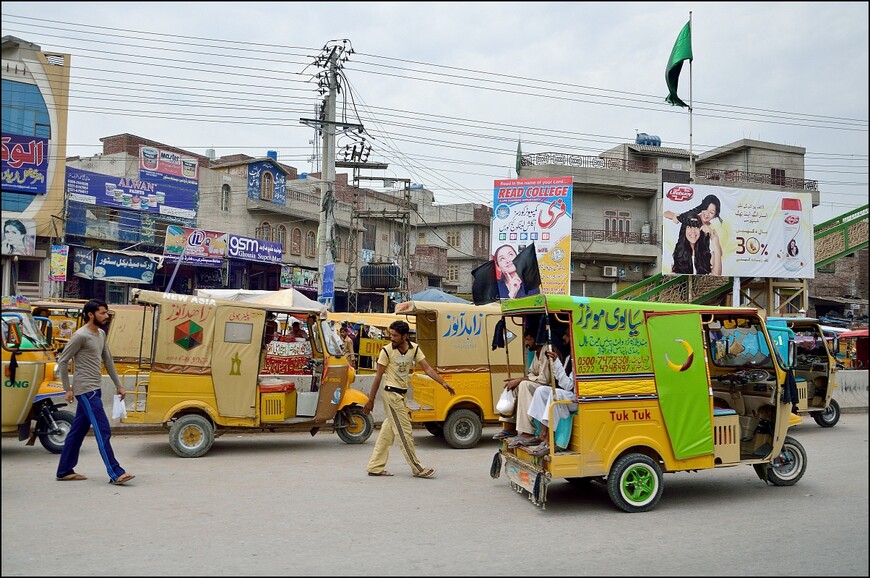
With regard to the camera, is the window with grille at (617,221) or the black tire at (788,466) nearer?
the black tire at (788,466)

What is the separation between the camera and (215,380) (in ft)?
34.4

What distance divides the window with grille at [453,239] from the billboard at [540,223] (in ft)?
74.1

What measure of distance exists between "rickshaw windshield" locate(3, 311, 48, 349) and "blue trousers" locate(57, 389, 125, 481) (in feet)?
7.43

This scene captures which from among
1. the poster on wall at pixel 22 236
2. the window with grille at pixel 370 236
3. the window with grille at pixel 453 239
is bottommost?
the poster on wall at pixel 22 236

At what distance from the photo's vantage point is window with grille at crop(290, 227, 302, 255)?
38094 mm

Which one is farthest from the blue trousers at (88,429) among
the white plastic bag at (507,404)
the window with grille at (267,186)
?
the window with grille at (267,186)

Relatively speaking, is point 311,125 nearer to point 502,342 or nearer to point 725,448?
point 502,342

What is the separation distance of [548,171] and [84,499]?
103 ft

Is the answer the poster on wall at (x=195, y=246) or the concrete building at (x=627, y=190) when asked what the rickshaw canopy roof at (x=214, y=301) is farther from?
the concrete building at (x=627, y=190)

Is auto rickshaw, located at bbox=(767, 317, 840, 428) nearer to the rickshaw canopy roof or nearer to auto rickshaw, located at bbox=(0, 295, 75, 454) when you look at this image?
the rickshaw canopy roof

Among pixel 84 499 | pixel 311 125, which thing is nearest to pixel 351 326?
pixel 311 125

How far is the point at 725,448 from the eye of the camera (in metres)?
7.71

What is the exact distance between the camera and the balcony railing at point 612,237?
3656cm

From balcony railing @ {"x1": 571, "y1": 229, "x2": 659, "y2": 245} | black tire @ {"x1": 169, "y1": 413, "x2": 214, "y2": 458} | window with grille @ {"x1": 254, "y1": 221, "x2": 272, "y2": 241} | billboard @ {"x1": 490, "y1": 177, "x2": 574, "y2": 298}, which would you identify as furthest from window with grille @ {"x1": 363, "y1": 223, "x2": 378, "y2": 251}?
black tire @ {"x1": 169, "y1": 413, "x2": 214, "y2": 458}
